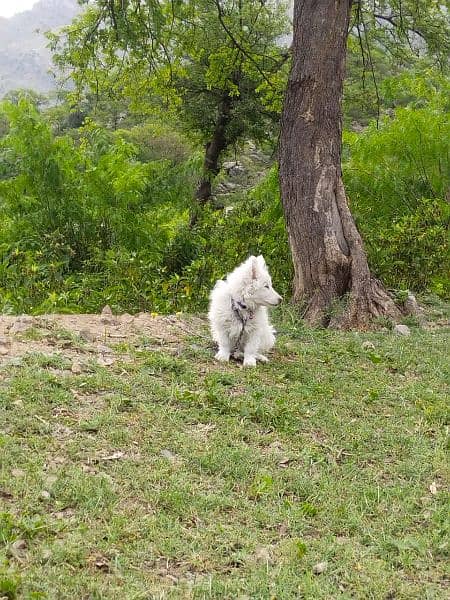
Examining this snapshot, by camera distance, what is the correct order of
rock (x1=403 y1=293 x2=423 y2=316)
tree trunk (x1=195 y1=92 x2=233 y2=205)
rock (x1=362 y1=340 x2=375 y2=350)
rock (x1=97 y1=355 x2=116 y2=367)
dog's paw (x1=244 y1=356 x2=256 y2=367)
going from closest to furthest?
1. rock (x1=97 y1=355 x2=116 y2=367)
2. dog's paw (x1=244 y1=356 x2=256 y2=367)
3. rock (x1=362 y1=340 x2=375 y2=350)
4. rock (x1=403 y1=293 x2=423 y2=316)
5. tree trunk (x1=195 y1=92 x2=233 y2=205)

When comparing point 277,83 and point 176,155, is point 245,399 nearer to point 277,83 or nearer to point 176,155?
point 277,83

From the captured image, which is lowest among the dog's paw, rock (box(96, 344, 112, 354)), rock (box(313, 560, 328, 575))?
rock (box(96, 344, 112, 354))

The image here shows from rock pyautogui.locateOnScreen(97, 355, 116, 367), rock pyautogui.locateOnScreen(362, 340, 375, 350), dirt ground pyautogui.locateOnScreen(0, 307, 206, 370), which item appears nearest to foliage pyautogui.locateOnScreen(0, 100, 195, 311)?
dirt ground pyautogui.locateOnScreen(0, 307, 206, 370)

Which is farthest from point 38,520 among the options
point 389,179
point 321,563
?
point 389,179

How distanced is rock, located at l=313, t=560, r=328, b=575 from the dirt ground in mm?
3074

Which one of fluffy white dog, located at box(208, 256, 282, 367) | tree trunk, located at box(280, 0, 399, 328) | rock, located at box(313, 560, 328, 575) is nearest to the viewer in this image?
rock, located at box(313, 560, 328, 575)

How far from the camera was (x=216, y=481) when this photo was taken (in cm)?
427

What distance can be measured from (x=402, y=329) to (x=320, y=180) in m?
2.26

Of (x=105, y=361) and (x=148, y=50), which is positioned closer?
(x=105, y=361)

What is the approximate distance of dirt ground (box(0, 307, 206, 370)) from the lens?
247 inches

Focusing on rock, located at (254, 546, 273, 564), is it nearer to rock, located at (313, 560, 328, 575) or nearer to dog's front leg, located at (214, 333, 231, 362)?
rock, located at (313, 560, 328, 575)

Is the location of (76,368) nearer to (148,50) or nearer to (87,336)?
(87,336)

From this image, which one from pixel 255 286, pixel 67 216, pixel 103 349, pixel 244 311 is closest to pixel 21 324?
pixel 103 349

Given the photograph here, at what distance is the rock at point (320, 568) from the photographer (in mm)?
3400
